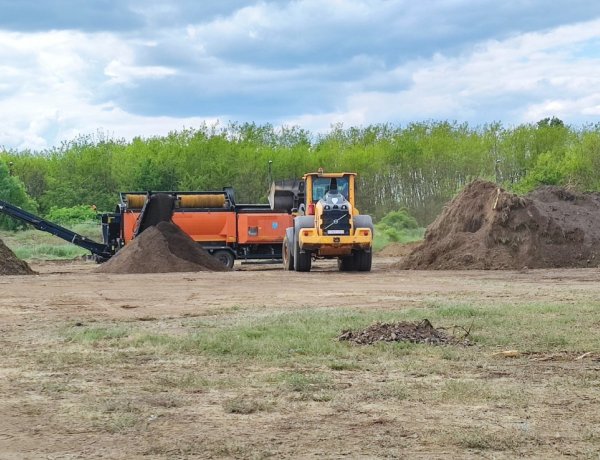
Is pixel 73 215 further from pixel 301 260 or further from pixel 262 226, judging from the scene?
pixel 301 260

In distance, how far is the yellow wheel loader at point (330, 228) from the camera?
25.3m

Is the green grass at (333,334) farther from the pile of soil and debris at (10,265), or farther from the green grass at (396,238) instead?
the green grass at (396,238)

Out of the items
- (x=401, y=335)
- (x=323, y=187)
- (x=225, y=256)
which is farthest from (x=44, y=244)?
(x=401, y=335)

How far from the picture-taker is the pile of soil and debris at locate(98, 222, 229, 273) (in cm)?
2612

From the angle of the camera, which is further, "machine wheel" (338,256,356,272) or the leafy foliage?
the leafy foliage

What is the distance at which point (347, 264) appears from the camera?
2728cm

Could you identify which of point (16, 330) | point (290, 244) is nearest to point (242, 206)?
point (290, 244)

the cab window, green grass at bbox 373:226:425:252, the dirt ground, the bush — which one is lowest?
the dirt ground

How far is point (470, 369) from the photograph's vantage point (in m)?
8.98

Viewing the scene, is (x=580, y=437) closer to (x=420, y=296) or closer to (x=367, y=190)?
(x=420, y=296)

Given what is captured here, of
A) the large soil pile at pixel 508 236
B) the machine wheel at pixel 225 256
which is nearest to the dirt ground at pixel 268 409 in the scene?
the large soil pile at pixel 508 236

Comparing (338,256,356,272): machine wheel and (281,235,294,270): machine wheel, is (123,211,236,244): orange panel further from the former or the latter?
(338,256,356,272): machine wheel

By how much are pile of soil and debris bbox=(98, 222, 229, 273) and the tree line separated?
3326cm

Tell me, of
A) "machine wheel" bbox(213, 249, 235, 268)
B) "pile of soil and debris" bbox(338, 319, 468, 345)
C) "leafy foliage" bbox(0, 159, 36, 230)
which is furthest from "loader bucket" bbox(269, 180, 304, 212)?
"leafy foliage" bbox(0, 159, 36, 230)
